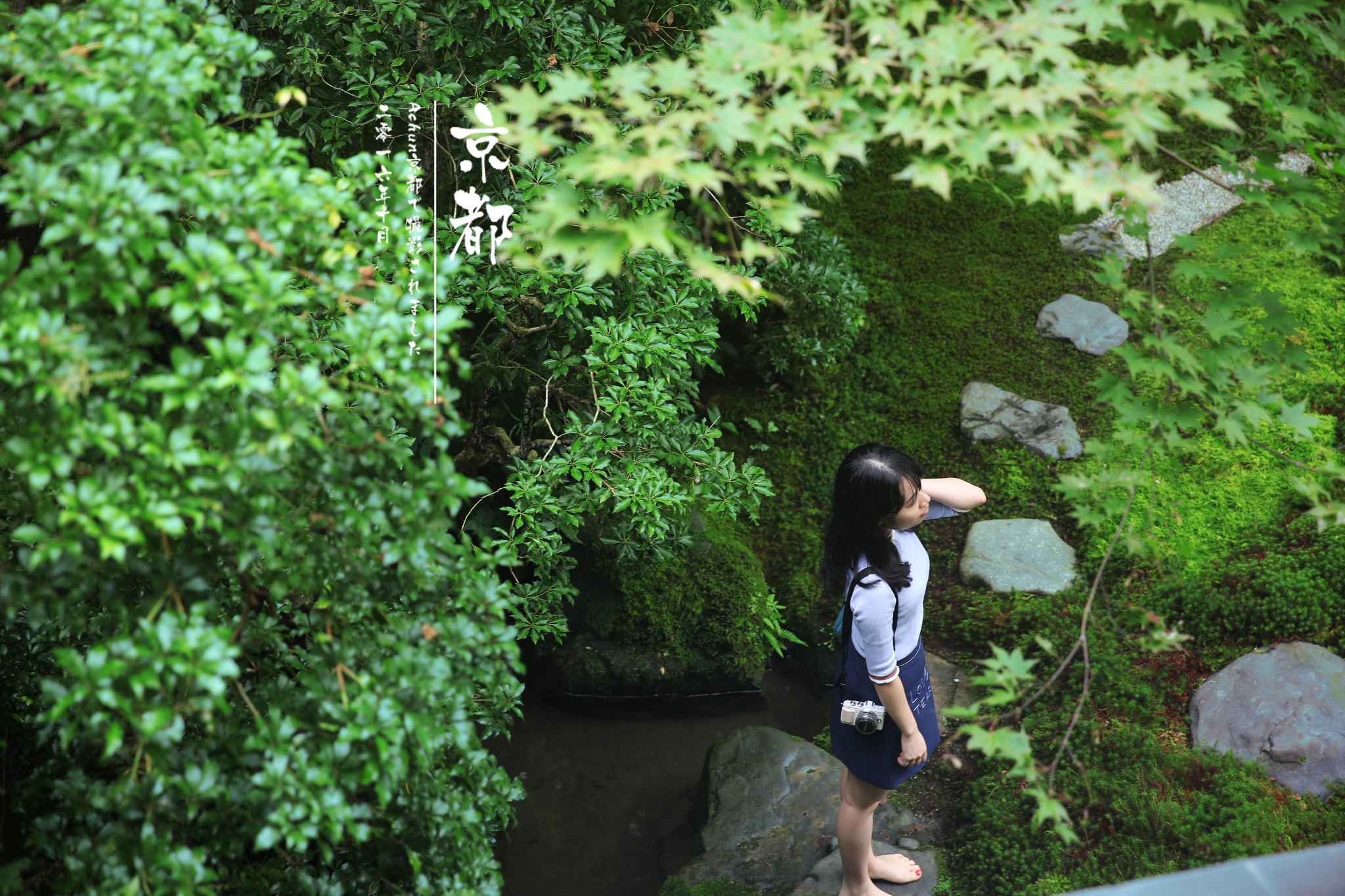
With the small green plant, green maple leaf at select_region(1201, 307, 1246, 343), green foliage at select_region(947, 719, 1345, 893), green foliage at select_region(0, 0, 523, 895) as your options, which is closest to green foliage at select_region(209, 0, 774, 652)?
the small green plant

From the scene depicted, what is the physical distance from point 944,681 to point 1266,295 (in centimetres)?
233

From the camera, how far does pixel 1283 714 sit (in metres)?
3.46

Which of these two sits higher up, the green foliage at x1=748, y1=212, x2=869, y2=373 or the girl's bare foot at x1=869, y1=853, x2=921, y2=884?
the green foliage at x1=748, y1=212, x2=869, y2=373

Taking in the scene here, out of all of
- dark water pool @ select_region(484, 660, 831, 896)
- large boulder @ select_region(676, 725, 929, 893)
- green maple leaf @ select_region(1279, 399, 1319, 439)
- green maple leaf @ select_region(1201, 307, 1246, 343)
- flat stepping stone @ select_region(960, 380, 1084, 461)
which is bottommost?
dark water pool @ select_region(484, 660, 831, 896)

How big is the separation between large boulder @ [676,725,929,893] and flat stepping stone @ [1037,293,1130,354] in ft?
10.4

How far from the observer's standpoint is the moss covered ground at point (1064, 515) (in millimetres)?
3266

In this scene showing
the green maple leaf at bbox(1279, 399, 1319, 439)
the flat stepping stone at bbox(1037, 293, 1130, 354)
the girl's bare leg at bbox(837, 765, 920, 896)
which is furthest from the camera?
the flat stepping stone at bbox(1037, 293, 1130, 354)

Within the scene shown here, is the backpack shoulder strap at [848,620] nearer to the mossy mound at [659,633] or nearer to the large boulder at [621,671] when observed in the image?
the mossy mound at [659,633]

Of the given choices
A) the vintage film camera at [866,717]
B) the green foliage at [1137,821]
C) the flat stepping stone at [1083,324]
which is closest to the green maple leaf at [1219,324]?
the vintage film camera at [866,717]

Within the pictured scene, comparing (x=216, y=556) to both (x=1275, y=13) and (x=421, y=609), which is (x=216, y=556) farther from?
→ (x=1275, y=13)

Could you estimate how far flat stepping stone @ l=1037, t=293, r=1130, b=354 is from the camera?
5.58 metres

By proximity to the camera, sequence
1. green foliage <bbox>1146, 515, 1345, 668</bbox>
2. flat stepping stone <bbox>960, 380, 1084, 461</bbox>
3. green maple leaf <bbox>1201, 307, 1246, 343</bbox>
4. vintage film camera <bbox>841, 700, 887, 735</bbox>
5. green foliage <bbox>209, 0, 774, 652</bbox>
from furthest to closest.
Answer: flat stepping stone <bbox>960, 380, 1084, 461</bbox> → green foliage <bbox>1146, 515, 1345, 668</bbox> → green foliage <bbox>209, 0, 774, 652</bbox> → vintage film camera <bbox>841, 700, 887, 735</bbox> → green maple leaf <bbox>1201, 307, 1246, 343</bbox>

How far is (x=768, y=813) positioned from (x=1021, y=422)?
274 cm

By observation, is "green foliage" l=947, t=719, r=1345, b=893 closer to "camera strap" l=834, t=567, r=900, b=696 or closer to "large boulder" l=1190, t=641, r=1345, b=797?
"large boulder" l=1190, t=641, r=1345, b=797
